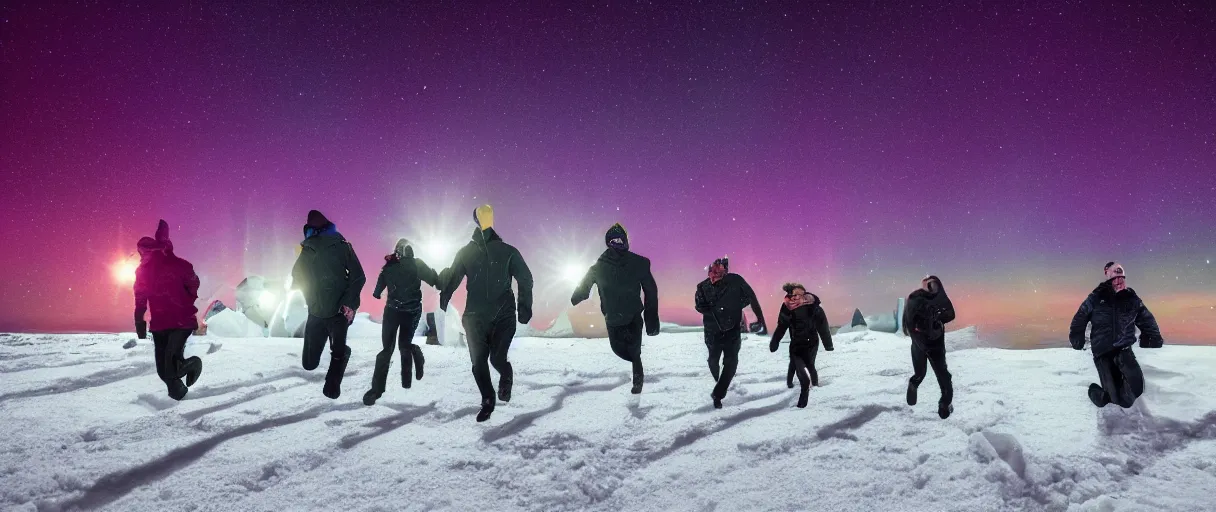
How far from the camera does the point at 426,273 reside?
7859 mm

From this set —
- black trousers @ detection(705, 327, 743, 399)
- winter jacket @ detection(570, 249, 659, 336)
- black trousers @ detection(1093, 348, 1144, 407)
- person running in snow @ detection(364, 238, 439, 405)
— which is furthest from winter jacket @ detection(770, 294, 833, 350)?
person running in snow @ detection(364, 238, 439, 405)

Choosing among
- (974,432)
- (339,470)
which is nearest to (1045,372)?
(974,432)

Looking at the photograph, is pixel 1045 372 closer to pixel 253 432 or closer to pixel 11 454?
pixel 253 432

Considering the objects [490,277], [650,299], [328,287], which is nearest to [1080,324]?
[650,299]

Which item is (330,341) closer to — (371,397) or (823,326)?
(371,397)

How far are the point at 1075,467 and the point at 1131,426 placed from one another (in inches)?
78.5

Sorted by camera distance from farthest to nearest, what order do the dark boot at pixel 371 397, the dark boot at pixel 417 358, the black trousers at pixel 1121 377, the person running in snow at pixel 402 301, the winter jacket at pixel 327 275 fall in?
the dark boot at pixel 417 358, the person running in snow at pixel 402 301, the dark boot at pixel 371 397, the winter jacket at pixel 327 275, the black trousers at pixel 1121 377

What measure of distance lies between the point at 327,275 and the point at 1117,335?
9.52m

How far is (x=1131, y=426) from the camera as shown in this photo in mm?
6301

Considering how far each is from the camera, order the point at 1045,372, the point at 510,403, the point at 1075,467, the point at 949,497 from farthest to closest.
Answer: the point at 1045,372 < the point at 510,403 < the point at 1075,467 < the point at 949,497

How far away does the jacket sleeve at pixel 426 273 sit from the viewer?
7811mm

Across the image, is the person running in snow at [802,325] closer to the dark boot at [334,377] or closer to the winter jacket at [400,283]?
the winter jacket at [400,283]

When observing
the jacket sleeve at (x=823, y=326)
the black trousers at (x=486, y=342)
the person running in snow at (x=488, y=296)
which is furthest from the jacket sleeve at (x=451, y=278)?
the jacket sleeve at (x=823, y=326)

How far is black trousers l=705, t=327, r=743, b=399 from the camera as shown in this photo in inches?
305
